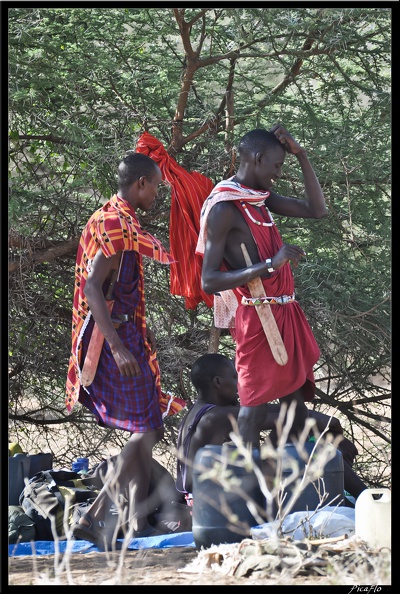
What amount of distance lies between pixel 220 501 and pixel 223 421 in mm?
739

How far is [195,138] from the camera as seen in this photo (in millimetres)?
5891

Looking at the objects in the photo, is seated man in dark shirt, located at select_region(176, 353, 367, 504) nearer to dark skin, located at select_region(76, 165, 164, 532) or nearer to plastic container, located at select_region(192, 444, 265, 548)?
dark skin, located at select_region(76, 165, 164, 532)

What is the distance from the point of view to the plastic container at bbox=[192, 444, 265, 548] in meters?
3.74

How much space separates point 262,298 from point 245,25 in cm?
237

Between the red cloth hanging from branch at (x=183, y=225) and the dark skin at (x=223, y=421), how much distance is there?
53 cm

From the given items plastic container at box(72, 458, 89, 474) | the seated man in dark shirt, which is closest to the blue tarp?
the seated man in dark shirt

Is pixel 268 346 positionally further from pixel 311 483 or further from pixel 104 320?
pixel 104 320

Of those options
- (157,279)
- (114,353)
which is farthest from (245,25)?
(114,353)

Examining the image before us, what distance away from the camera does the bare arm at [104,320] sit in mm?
4117

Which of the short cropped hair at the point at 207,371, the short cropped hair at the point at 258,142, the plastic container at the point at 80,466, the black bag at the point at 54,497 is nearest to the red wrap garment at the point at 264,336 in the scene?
the short cropped hair at the point at 258,142

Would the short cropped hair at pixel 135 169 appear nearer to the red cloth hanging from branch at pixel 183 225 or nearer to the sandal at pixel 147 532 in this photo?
the red cloth hanging from branch at pixel 183 225

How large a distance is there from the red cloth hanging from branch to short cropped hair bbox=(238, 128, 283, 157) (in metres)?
0.90
